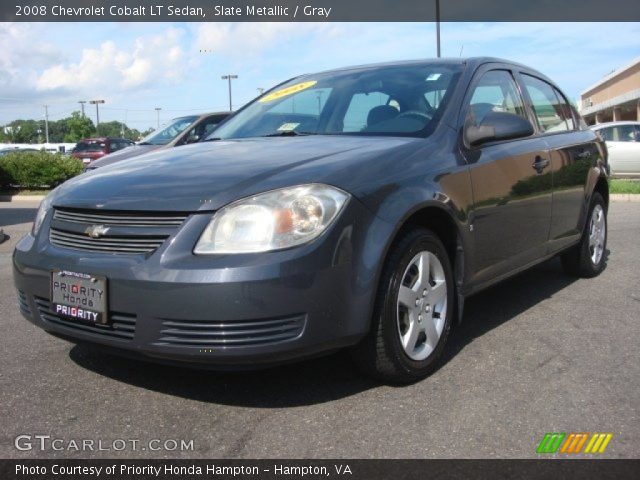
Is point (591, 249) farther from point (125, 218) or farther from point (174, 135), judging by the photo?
point (174, 135)

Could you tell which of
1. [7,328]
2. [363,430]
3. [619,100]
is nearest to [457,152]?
[363,430]

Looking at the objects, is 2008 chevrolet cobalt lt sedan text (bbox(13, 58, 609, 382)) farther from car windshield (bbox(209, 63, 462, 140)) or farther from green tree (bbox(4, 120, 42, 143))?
green tree (bbox(4, 120, 42, 143))

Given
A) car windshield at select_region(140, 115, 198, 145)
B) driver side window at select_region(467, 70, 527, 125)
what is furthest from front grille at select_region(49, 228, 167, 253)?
car windshield at select_region(140, 115, 198, 145)

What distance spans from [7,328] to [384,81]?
283 centimetres

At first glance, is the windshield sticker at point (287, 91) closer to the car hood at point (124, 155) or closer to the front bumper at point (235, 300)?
the front bumper at point (235, 300)

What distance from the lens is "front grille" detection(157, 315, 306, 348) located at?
270cm

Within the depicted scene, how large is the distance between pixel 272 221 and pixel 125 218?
2.16ft

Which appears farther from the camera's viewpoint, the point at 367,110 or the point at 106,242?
the point at 367,110

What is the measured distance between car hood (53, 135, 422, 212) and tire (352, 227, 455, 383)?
45 centimetres

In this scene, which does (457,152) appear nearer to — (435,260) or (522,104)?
(435,260)

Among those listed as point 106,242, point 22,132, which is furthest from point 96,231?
point 22,132

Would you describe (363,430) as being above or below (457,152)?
below

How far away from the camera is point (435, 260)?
3391 mm

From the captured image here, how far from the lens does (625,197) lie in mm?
12336
